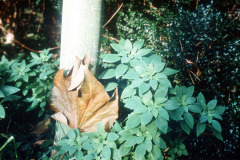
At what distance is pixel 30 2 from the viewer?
260 centimetres

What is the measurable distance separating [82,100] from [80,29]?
1.91ft

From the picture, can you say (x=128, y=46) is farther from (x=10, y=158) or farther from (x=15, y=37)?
(x=15, y=37)

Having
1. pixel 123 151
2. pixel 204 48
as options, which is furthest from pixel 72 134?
pixel 204 48

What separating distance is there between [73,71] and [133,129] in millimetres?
666

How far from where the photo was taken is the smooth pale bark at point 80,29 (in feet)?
4.18

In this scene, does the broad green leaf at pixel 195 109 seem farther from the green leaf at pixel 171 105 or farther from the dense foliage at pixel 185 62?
the dense foliage at pixel 185 62

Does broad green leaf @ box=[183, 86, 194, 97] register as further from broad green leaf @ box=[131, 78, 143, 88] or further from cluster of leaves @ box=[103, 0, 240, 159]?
cluster of leaves @ box=[103, 0, 240, 159]

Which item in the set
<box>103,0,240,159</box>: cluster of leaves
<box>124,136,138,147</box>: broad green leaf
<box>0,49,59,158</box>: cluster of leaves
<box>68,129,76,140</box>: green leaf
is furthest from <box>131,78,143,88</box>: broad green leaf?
<box>0,49,59,158</box>: cluster of leaves

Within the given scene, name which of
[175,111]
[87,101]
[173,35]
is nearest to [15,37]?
[87,101]

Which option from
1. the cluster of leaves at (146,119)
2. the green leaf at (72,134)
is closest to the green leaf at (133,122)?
the cluster of leaves at (146,119)

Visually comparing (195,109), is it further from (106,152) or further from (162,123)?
(106,152)

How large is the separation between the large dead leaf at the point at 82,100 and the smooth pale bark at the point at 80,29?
0.33ft

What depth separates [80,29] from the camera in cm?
131

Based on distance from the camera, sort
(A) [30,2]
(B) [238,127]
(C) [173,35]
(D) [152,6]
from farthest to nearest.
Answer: (A) [30,2] → (D) [152,6] → (C) [173,35] → (B) [238,127]
